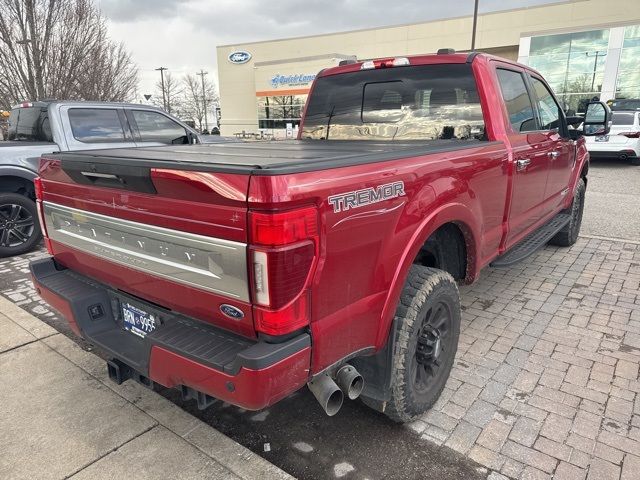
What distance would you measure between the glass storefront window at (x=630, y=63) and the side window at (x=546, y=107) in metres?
29.4

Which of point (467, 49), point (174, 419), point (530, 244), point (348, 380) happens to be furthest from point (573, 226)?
point (467, 49)

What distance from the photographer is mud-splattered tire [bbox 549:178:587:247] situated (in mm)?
5902

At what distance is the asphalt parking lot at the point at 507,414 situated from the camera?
238 centimetres

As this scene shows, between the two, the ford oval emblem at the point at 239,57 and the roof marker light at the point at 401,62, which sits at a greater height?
the ford oval emblem at the point at 239,57

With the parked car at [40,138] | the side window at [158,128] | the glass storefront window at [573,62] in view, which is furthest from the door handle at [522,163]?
the glass storefront window at [573,62]

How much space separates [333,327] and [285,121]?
40.7 meters

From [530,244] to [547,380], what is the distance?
4.83 ft

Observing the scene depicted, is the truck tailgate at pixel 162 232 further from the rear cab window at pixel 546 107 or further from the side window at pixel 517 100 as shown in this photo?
the rear cab window at pixel 546 107

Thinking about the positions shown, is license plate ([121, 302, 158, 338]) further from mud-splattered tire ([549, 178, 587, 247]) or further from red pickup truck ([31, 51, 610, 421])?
mud-splattered tire ([549, 178, 587, 247])

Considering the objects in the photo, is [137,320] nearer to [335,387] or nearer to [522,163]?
[335,387]

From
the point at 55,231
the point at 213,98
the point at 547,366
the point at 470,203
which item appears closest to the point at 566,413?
the point at 547,366

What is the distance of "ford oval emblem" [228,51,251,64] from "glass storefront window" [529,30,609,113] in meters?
26.5

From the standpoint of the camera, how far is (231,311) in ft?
6.15

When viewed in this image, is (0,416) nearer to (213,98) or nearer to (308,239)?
(308,239)
